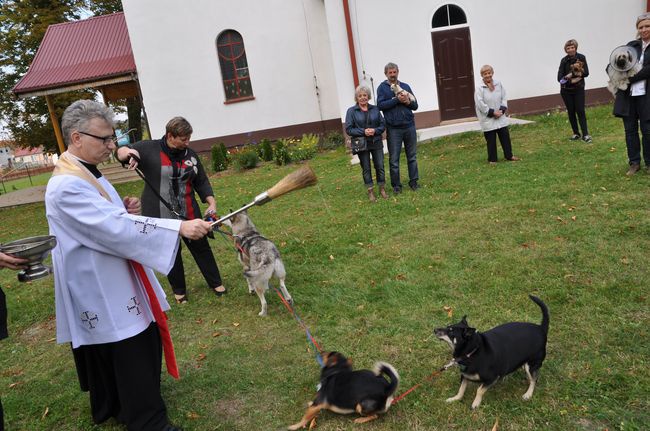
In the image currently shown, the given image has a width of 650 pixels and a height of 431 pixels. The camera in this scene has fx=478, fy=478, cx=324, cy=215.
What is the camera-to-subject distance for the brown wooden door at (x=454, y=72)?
15117 millimetres

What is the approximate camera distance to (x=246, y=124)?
18578 millimetres

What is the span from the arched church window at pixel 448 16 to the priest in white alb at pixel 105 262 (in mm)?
14081

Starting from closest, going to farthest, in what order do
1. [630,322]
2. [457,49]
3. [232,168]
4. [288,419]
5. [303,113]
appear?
[288,419], [630,322], [457,49], [232,168], [303,113]

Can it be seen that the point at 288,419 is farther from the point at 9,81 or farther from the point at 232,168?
the point at 9,81

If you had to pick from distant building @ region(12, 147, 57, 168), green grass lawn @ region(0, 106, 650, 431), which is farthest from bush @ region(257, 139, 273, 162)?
distant building @ region(12, 147, 57, 168)

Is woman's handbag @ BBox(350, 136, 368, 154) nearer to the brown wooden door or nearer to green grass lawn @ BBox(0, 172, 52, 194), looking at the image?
the brown wooden door

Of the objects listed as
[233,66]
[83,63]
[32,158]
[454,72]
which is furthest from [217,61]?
[32,158]

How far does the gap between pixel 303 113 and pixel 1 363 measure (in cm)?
1464

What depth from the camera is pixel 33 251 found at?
278 cm

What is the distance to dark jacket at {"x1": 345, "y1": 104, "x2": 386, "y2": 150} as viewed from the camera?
848 centimetres

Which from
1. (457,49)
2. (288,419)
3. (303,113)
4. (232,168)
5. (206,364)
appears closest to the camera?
(288,419)

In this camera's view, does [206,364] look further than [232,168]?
No

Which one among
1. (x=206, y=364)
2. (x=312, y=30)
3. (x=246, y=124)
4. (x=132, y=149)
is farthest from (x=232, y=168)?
(x=206, y=364)

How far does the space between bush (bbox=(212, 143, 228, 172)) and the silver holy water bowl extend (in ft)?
46.5
